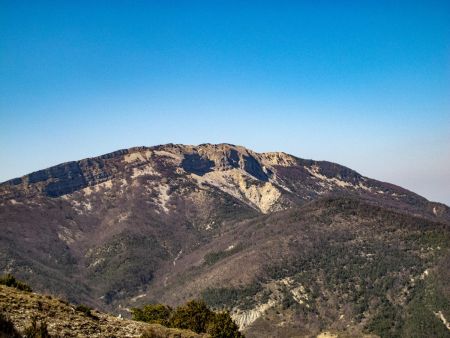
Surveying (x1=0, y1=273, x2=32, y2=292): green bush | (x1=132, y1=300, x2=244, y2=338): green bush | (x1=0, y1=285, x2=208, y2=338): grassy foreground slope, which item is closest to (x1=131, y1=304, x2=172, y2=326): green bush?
(x1=132, y1=300, x2=244, y2=338): green bush

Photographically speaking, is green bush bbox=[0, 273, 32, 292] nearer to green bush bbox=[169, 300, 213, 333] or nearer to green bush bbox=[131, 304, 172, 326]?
green bush bbox=[169, 300, 213, 333]

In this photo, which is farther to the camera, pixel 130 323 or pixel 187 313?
pixel 187 313

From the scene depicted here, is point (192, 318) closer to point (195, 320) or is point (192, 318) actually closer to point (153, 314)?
point (195, 320)

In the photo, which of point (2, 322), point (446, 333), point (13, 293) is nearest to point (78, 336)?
point (13, 293)

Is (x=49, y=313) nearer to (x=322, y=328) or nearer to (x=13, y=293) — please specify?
(x=13, y=293)

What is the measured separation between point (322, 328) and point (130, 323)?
6125 inches

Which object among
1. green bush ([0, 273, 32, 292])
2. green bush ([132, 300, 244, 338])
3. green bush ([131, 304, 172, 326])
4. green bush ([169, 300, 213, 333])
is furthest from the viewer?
green bush ([131, 304, 172, 326])

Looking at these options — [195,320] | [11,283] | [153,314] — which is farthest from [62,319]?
[153,314]

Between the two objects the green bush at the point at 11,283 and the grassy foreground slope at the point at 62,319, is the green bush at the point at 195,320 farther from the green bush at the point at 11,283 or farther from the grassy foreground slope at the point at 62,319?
the green bush at the point at 11,283

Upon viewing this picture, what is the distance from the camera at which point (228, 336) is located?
7356 centimetres

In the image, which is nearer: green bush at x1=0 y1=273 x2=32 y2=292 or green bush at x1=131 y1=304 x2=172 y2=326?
green bush at x1=0 y1=273 x2=32 y2=292

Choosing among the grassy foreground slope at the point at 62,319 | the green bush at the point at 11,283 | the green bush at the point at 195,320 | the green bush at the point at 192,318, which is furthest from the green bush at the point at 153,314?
the grassy foreground slope at the point at 62,319

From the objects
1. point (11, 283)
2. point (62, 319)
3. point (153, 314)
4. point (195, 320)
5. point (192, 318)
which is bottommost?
point (153, 314)

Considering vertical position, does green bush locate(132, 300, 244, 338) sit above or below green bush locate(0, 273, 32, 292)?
below
